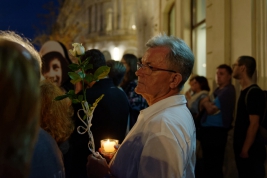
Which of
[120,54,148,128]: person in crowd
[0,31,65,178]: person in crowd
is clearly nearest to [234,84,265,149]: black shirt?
[120,54,148,128]: person in crowd

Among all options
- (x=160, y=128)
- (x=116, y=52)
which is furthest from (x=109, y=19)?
(x=160, y=128)

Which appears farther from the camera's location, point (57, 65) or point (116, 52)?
point (116, 52)

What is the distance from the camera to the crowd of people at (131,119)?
1048 millimetres

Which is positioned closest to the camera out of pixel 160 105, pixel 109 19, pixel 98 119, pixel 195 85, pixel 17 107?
pixel 17 107

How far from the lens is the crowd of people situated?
105cm

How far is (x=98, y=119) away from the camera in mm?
3363

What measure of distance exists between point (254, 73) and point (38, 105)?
4.03 meters

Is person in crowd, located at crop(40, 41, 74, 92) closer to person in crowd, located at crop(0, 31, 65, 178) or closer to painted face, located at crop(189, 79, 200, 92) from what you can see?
painted face, located at crop(189, 79, 200, 92)

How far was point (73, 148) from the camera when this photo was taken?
3.30 m

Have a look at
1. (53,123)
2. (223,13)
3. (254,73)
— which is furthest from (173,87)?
(223,13)

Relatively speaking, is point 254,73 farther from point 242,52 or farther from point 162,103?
point 162,103

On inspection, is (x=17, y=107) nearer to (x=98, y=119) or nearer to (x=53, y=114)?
(x=53, y=114)

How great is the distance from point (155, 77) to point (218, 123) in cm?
308

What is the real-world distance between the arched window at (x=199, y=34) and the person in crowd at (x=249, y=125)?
3.39 meters
